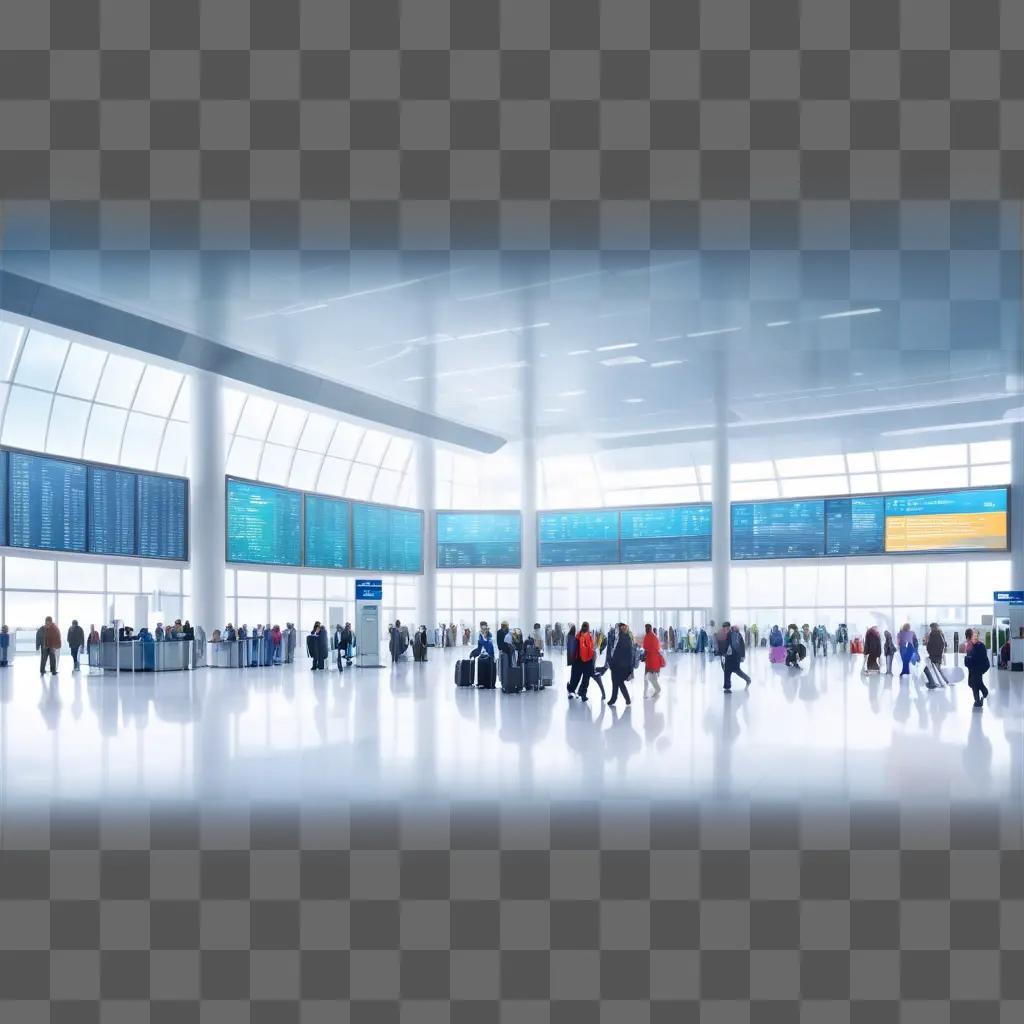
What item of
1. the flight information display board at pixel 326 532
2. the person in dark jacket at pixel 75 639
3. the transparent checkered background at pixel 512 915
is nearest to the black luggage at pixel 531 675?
the transparent checkered background at pixel 512 915

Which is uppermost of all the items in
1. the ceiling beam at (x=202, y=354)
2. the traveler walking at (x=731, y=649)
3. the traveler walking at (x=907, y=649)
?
the ceiling beam at (x=202, y=354)

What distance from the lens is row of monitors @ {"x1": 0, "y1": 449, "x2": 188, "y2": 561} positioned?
2392 cm

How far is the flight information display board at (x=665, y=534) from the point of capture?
3962 cm

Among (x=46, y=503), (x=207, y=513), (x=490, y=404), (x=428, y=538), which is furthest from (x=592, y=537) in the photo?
(x=46, y=503)

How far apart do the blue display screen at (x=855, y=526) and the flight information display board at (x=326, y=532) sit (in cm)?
1847

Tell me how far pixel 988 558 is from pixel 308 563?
78.7 ft

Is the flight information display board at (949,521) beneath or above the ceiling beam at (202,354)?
beneath

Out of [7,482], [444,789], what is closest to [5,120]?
[444,789]

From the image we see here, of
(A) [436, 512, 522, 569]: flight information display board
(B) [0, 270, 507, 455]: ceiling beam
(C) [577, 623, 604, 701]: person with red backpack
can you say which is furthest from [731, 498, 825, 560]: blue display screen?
(C) [577, 623, 604, 701]: person with red backpack

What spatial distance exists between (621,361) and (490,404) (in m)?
6.91

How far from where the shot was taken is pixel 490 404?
2797 centimetres

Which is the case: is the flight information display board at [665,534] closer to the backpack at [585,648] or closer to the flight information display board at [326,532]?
the flight information display board at [326,532]

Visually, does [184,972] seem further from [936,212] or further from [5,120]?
[936,212]

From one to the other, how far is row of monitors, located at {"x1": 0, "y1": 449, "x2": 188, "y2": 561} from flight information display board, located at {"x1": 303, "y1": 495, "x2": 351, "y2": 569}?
6425 mm
